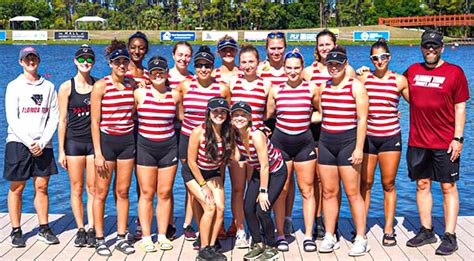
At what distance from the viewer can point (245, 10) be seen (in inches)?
3679

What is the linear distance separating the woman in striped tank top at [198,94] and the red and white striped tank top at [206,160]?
0.20 meters

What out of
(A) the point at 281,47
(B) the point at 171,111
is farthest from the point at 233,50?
(B) the point at 171,111

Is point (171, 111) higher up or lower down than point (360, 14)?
lower down

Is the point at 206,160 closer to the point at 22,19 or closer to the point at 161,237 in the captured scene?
the point at 161,237

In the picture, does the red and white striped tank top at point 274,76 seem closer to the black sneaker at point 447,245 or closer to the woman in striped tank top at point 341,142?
the woman in striped tank top at point 341,142

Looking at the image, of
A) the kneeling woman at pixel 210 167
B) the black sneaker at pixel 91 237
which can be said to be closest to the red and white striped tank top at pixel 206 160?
the kneeling woman at pixel 210 167

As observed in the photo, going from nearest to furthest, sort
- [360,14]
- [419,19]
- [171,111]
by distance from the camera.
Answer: [171,111] < [419,19] < [360,14]

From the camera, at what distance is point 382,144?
289 inches

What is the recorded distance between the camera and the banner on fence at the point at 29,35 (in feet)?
258

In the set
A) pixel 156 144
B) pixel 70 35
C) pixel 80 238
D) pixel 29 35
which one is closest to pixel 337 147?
pixel 156 144

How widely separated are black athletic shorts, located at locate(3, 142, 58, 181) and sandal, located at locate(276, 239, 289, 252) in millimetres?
2776

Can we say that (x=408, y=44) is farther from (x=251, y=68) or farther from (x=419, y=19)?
(x=251, y=68)

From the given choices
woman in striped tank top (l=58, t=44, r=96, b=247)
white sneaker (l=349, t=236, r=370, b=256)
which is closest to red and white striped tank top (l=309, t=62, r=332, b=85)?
white sneaker (l=349, t=236, r=370, b=256)

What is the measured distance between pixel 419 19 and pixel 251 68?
287 feet
